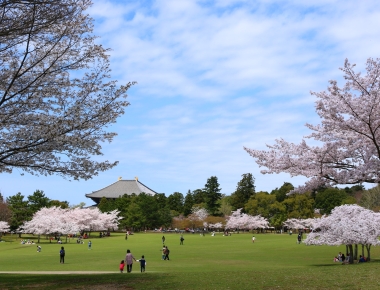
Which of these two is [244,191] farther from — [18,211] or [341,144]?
[341,144]

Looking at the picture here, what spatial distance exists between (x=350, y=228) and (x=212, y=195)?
67810 millimetres

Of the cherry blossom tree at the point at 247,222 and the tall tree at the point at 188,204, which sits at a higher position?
the tall tree at the point at 188,204

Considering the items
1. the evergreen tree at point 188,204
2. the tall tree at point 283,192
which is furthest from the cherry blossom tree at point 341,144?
the evergreen tree at point 188,204

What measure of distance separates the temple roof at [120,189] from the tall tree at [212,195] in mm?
22431

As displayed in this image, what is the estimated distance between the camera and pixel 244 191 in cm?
9094

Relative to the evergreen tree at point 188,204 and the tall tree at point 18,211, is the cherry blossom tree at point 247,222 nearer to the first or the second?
the evergreen tree at point 188,204

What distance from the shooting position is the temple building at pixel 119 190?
109312mm

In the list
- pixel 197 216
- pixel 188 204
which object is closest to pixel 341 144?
pixel 197 216

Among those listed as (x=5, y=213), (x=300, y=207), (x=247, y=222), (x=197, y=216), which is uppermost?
(x=300, y=207)

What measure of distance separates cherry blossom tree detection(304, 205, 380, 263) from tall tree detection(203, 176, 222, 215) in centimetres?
6509

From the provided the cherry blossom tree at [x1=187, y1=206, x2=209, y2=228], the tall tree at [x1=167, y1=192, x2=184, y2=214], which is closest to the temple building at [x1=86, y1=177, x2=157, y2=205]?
the tall tree at [x1=167, y1=192, x2=184, y2=214]

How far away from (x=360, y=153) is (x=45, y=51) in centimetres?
1044

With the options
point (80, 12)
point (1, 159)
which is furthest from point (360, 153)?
point (1, 159)

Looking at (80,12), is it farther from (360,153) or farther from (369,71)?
(360,153)
